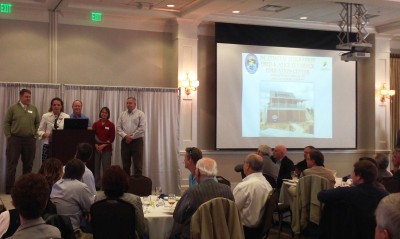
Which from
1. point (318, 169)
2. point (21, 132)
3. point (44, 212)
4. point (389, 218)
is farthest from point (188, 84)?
point (389, 218)

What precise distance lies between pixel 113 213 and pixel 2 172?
6.04 metres

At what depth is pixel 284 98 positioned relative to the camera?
11.9 m

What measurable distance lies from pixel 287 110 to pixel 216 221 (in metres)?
8.07

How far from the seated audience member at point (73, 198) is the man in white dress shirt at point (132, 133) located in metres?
5.08

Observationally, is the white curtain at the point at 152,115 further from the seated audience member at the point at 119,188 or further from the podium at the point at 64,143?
the seated audience member at the point at 119,188

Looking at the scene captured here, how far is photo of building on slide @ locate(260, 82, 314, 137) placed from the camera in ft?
38.3

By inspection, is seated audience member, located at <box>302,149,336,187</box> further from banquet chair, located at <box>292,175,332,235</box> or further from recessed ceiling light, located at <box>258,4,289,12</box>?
recessed ceiling light, located at <box>258,4,289,12</box>

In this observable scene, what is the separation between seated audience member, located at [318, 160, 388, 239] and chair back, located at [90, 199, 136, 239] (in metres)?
1.98

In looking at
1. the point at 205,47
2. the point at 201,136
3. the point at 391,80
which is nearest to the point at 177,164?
the point at 201,136

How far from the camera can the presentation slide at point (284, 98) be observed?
1127 cm

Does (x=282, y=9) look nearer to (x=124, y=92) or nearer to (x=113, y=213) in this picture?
(x=124, y=92)

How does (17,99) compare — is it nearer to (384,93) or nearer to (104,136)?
(104,136)

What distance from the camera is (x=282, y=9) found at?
34.6 feet

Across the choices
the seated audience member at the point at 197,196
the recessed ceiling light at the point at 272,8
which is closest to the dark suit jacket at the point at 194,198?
the seated audience member at the point at 197,196
